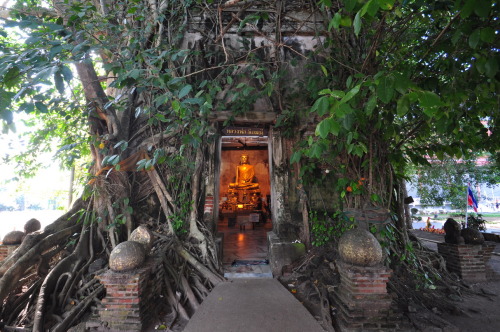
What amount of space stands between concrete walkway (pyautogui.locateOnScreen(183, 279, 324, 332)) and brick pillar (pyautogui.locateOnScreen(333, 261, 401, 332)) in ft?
1.39

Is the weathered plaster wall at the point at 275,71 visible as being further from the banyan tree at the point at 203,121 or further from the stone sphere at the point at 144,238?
the stone sphere at the point at 144,238

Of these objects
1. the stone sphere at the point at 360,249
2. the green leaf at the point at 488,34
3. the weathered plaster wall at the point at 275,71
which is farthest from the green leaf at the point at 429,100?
the weathered plaster wall at the point at 275,71

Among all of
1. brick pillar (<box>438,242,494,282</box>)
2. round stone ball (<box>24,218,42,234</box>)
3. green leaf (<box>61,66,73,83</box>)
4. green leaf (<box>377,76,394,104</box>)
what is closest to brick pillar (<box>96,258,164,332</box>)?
green leaf (<box>61,66,73,83</box>)

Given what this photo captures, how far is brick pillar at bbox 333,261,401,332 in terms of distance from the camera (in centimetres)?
275

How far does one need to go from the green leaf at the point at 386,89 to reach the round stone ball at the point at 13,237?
18.4 feet

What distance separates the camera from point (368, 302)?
9.10 feet

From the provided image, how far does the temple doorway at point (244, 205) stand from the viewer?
17.9 feet

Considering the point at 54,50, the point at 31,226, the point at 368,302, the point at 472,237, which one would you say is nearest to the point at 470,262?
the point at 472,237

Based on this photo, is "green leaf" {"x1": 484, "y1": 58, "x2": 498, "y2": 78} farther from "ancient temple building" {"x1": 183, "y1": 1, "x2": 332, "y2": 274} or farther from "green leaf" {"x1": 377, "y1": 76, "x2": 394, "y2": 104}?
"ancient temple building" {"x1": 183, "y1": 1, "x2": 332, "y2": 274}

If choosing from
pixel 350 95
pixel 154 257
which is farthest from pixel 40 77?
pixel 154 257

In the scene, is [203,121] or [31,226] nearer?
[203,121]

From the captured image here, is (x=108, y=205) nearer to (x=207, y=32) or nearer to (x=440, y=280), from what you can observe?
(x=207, y=32)

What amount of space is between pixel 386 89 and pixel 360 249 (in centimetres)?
202

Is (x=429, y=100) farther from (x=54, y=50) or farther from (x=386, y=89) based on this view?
(x=54, y=50)
